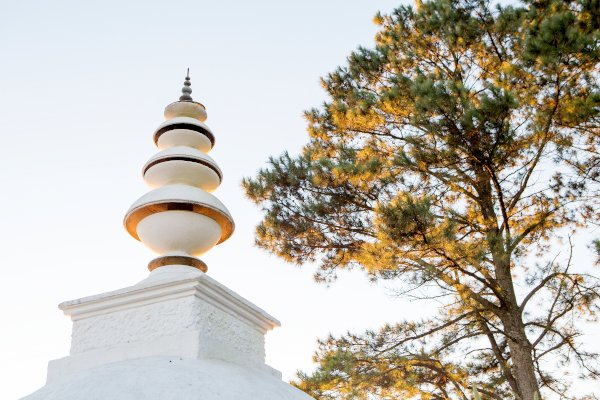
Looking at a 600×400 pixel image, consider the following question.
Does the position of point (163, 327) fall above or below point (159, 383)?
above

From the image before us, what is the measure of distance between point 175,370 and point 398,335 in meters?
6.36

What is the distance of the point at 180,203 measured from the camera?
2.80 metres

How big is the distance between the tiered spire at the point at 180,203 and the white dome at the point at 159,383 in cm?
71

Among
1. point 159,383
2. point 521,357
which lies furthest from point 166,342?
point 521,357

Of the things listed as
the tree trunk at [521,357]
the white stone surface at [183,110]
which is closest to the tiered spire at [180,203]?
the white stone surface at [183,110]

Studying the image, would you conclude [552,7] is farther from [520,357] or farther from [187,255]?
[187,255]

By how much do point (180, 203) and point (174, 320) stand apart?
66 cm

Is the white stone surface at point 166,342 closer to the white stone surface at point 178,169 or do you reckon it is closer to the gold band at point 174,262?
the gold band at point 174,262

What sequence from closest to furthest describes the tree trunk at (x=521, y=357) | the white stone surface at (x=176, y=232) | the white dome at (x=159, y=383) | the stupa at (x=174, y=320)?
the white dome at (x=159, y=383) < the stupa at (x=174, y=320) < the white stone surface at (x=176, y=232) < the tree trunk at (x=521, y=357)

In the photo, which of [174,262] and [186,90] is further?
[186,90]

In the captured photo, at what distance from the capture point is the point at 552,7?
689 centimetres

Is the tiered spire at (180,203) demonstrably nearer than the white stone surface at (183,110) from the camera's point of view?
Yes

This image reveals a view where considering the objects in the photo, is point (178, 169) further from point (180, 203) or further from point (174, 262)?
point (174, 262)

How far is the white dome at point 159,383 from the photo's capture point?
6.37 feet
